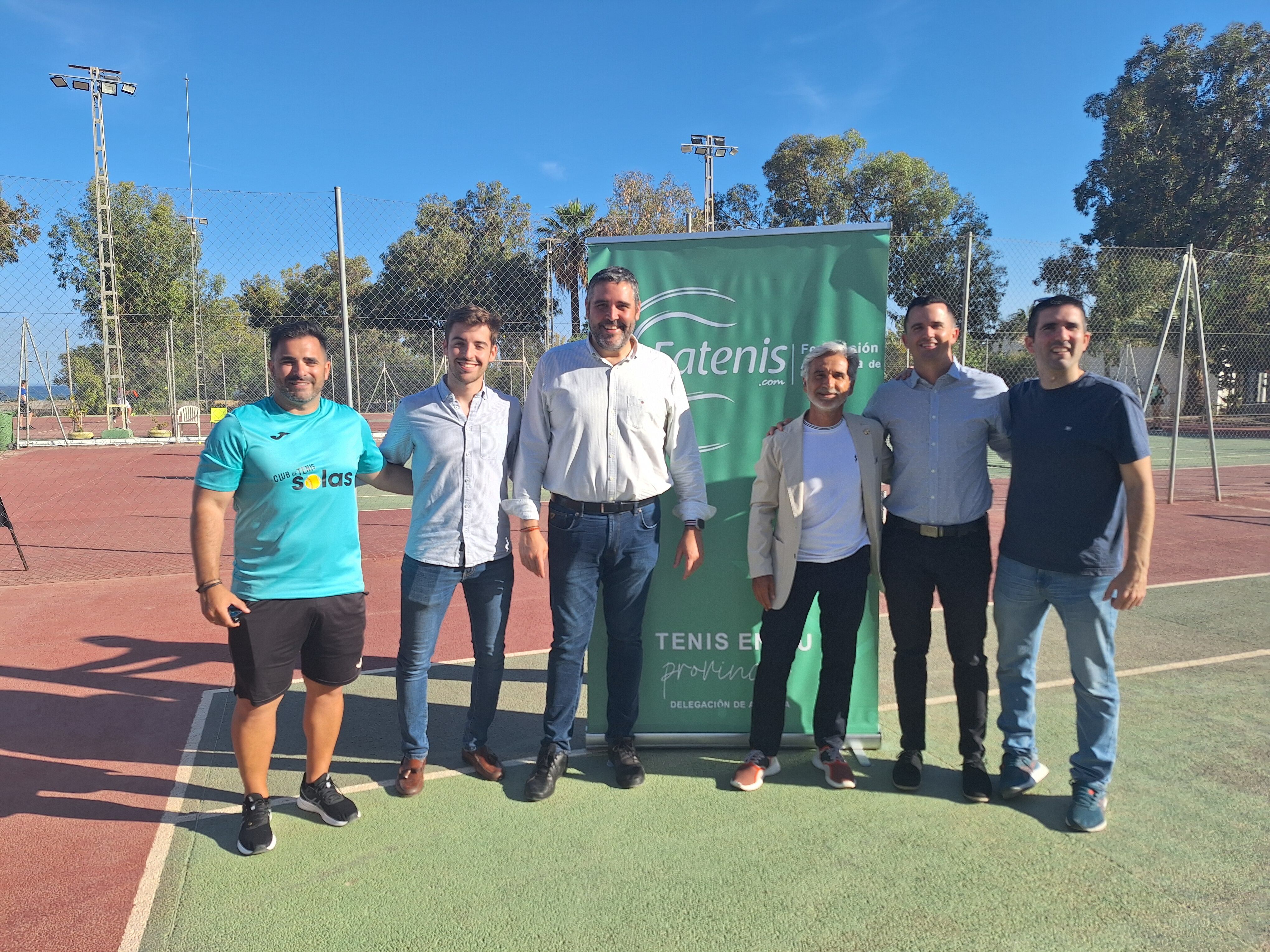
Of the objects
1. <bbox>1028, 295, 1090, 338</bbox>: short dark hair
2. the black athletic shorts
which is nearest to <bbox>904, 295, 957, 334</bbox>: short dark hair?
<bbox>1028, 295, 1090, 338</bbox>: short dark hair

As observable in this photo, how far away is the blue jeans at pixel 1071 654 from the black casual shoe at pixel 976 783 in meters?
0.14

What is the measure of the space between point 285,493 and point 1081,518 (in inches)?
116

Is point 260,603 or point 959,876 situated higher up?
point 260,603

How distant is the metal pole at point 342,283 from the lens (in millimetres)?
6348

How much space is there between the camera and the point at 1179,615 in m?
5.80

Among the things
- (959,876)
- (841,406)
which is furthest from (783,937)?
(841,406)

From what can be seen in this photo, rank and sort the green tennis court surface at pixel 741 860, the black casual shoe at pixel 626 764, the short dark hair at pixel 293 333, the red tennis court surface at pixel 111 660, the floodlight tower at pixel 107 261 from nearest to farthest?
the green tennis court surface at pixel 741 860 < the red tennis court surface at pixel 111 660 < the short dark hair at pixel 293 333 < the black casual shoe at pixel 626 764 < the floodlight tower at pixel 107 261

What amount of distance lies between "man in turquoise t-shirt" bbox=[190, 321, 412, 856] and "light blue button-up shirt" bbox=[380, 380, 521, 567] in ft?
0.87

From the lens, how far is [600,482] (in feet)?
10.9

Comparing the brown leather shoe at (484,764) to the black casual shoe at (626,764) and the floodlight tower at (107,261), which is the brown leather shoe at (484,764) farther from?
the floodlight tower at (107,261)

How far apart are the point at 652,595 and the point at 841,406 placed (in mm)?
1238

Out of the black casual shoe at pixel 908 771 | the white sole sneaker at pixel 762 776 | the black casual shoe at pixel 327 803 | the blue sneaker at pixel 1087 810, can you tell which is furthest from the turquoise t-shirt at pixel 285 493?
the blue sneaker at pixel 1087 810

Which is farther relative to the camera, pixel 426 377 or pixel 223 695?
pixel 426 377

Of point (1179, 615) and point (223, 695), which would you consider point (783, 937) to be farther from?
point (1179, 615)
